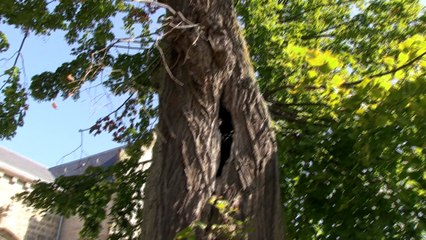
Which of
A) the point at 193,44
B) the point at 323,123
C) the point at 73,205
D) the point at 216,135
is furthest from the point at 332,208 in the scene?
the point at 73,205

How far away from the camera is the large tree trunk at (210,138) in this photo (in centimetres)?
354

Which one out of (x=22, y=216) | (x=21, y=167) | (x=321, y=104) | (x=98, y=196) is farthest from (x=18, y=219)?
(x=321, y=104)

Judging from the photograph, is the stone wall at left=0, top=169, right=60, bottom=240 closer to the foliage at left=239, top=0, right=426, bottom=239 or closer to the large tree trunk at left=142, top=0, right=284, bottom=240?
the foliage at left=239, top=0, right=426, bottom=239

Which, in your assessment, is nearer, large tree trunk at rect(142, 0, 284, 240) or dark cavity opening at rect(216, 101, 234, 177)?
large tree trunk at rect(142, 0, 284, 240)

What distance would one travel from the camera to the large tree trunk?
354 centimetres

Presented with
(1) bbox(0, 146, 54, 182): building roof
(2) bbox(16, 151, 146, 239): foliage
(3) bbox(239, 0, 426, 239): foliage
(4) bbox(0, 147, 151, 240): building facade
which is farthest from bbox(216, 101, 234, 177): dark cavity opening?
(1) bbox(0, 146, 54, 182): building roof

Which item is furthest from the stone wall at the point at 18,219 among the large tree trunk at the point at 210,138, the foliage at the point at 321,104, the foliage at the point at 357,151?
the large tree trunk at the point at 210,138

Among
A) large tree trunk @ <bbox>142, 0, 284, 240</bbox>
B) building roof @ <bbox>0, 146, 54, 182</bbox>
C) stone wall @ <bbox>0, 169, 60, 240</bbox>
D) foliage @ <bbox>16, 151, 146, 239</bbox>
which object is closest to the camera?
large tree trunk @ <bbox>142, 0, 284, 240</bbox>

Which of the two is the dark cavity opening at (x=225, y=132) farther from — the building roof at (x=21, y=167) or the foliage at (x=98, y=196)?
the building roof at (x=21, y=167)

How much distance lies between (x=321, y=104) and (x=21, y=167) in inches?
621

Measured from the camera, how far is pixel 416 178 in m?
4.14

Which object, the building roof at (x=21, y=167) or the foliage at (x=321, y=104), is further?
the building roof at (x=21, y=167)

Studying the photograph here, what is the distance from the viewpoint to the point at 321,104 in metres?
5.75

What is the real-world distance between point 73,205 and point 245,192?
13.0 ft
